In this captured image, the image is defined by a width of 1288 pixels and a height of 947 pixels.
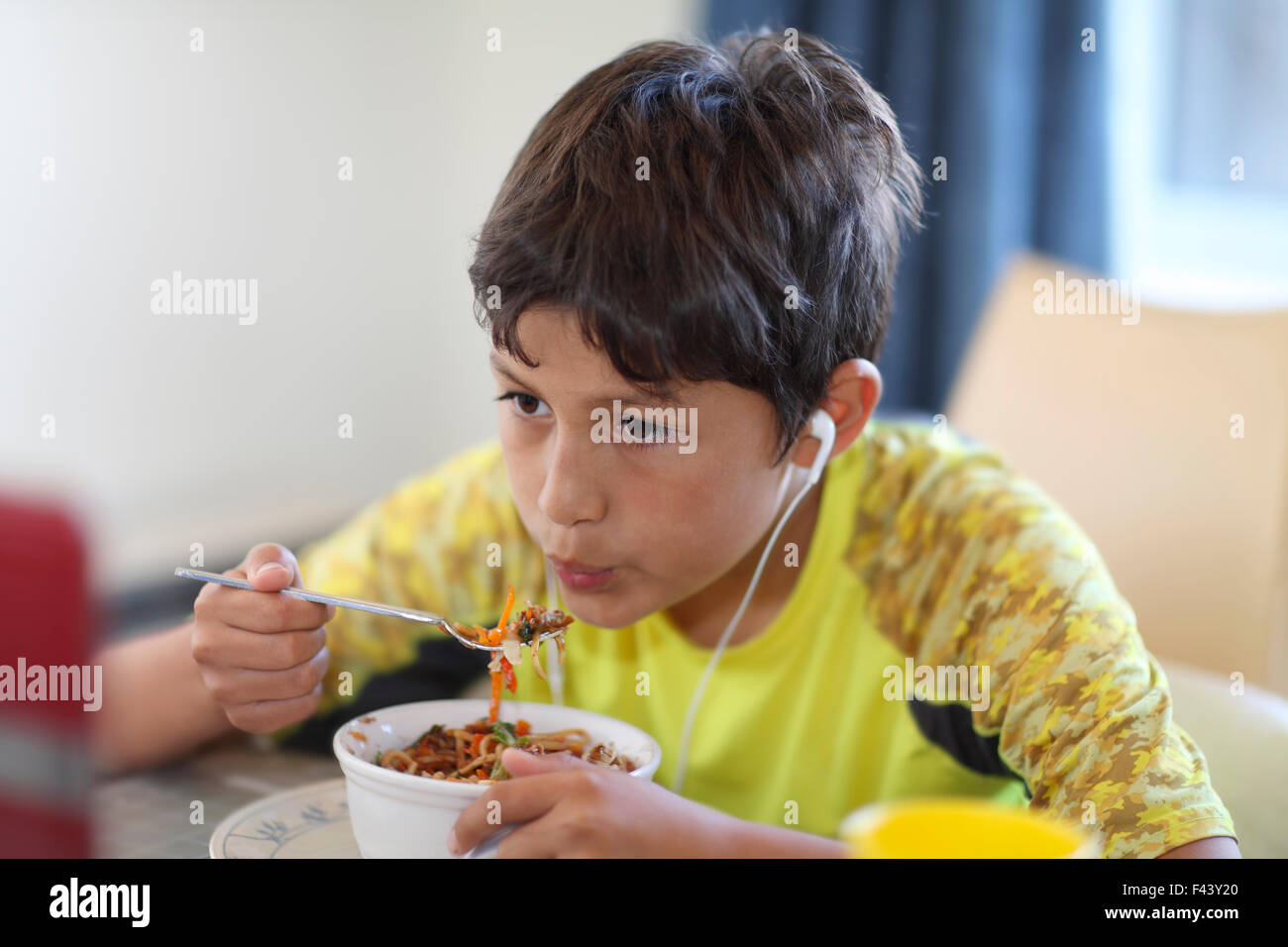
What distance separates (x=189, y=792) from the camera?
962 millimetres

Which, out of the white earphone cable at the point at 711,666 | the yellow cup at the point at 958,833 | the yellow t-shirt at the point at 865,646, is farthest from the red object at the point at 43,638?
the yellow cup at the point at 958,833

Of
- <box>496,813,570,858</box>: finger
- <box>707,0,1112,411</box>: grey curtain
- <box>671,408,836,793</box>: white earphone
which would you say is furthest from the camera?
<box>707,0,1112,411</box>: grey curtain

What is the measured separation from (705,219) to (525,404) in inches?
7.8

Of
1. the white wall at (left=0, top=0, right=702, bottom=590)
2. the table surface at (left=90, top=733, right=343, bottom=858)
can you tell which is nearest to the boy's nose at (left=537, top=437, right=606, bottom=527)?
the table surface at (left=90, top=733, right=343, bottom=858)

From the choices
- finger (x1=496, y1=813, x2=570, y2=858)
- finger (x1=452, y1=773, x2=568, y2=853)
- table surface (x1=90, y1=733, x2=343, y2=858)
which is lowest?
table surface (x1=90, y1=733, x2=343, y2=858)

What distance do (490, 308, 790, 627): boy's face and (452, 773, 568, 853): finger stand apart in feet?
0.79

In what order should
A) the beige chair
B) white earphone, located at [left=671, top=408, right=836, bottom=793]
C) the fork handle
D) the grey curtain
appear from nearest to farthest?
the fork handle → white earphone, located at [left=671, top=408, right=836, bottom=793] → the beige chair → the grey curtain

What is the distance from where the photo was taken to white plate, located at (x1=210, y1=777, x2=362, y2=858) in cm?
81

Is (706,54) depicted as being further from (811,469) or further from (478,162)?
(478,162)

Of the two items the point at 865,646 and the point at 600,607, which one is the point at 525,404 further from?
the point at 865,646

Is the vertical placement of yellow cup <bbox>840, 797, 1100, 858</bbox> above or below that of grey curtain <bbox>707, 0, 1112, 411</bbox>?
below

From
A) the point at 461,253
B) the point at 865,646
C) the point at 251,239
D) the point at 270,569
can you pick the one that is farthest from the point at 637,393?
the point at 461,253

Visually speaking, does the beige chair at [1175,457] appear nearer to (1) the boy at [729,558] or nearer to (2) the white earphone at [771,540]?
(1) the boy at [729,558]

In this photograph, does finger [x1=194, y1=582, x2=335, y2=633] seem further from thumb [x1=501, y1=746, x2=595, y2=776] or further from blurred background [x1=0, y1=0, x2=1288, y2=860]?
blurred background [x1=0, y1=0, x2=1288, y2=860]
